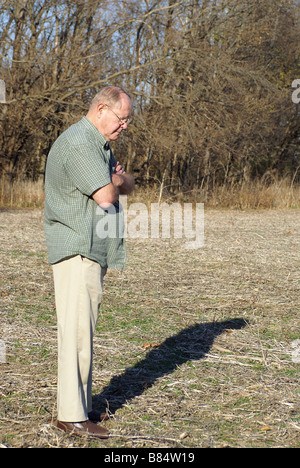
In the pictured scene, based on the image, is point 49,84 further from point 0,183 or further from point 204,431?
point 204,431

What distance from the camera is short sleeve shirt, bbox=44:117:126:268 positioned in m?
2.72

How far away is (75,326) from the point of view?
9.24ft

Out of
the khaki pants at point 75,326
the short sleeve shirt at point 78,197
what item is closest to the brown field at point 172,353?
the khaki pants at point 75,326

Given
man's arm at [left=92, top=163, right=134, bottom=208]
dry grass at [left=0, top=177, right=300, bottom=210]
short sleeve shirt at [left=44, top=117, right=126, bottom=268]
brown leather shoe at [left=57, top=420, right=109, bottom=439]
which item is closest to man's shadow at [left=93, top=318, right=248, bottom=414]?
brown leather shoe at [left=57, top=420, right=109, bottom=439]

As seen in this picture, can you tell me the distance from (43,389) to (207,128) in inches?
643

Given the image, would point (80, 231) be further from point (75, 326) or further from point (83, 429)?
point (83, 429)

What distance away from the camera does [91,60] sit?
18.2 metres

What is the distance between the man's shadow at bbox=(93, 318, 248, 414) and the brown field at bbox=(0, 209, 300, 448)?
1 cm

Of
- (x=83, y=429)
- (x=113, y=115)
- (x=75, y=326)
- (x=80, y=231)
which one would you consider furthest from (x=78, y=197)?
(x=83, y=429)

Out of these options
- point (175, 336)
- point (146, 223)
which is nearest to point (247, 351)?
point (175, 336)

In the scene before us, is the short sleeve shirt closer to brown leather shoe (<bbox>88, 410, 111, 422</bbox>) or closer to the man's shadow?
brown leather shoe (<bbox>88, 410, 111, 422</bbox>)

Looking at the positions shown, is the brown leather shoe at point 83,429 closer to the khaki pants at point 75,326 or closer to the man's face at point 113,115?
the khaki pants at point 75,326

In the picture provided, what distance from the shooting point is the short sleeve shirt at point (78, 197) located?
272cm

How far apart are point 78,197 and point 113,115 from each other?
1.46ft
